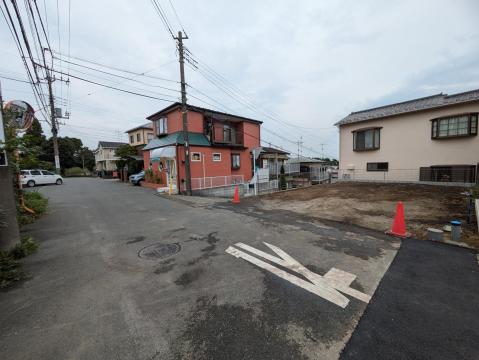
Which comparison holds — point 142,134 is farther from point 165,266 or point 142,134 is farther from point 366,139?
point 165,266

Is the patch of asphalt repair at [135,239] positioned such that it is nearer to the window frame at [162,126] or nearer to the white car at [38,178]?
the window frame at [162,126]

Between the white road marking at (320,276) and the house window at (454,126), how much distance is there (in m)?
15.0

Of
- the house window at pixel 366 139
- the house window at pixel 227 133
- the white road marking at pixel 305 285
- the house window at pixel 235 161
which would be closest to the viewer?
the white road marking at pixel 305 285

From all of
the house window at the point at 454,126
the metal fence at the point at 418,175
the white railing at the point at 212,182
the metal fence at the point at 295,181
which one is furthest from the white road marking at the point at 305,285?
the house window at the point at 454,126

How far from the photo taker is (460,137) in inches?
463

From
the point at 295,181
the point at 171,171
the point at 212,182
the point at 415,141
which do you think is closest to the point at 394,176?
the point at 415,141

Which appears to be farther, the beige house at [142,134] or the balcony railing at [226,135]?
the beige house at [142,134]

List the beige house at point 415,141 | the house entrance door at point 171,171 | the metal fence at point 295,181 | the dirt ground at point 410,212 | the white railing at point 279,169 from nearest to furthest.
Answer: the dirt ground at point 410,212 → the beige house at point 415,141 → the house entrance door at point 171,171 → the metal fence at point 295,181 → the white railing at point 279,169

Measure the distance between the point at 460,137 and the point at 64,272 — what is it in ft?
61.3

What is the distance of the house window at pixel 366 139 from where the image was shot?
15180 mm

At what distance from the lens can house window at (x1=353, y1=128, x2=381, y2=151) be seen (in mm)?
15180

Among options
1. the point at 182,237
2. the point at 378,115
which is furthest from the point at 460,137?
the point at 182,237

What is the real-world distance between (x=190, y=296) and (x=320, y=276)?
1.96 meters

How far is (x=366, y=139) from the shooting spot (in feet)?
51.5
